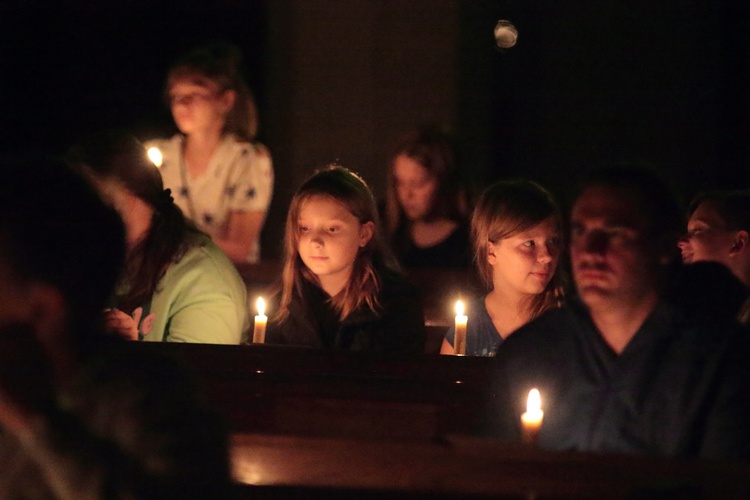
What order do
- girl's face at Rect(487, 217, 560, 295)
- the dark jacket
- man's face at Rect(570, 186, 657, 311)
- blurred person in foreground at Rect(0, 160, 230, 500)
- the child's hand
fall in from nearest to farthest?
blurred person in foreground at Rect(0, 160, 230, 500), man's face at Rect(570, 186, 657, 311), the child's hand, girl's face at Rect(487, 217, 560, 295), the dark jacket

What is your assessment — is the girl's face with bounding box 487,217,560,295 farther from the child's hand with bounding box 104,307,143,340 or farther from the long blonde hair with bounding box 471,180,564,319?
the child's hand with bounding box 104,307,143,340

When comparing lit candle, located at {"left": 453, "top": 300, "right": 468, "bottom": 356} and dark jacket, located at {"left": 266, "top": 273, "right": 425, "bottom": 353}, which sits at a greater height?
dark jacket, located at {"left": 266, "top": 273, "right": 425, "bottom": 353}

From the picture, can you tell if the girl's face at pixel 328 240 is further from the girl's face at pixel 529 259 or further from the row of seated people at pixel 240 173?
the row of seated people at pixel 240 173

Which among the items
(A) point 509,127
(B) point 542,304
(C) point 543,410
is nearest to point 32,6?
(A) point 509,127

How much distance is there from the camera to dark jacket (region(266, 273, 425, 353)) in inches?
160

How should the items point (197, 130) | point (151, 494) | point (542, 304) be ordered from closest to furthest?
A: 1. point (151, 494)
2. point (542, 304)
3. point (197, 130)

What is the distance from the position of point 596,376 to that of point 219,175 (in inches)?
134

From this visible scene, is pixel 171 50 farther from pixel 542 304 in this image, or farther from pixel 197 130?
pixel 542 304

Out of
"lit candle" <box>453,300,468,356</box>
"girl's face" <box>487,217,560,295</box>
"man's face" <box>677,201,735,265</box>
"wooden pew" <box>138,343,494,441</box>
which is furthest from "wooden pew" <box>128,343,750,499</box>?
"man's face" <box>677,201,735,265</box>

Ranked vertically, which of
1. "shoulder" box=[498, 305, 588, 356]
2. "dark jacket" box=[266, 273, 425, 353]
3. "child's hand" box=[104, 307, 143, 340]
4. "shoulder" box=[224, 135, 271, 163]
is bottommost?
"shoulder" box=[498, 305, 588, 356]

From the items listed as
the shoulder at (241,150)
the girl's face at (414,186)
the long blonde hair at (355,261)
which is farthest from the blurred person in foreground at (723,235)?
the shoulder at (241,150)

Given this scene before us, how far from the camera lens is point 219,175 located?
5.41m

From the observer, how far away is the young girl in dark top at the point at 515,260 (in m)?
3.93

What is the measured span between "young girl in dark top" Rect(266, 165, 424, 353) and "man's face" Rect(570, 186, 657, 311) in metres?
1.76
